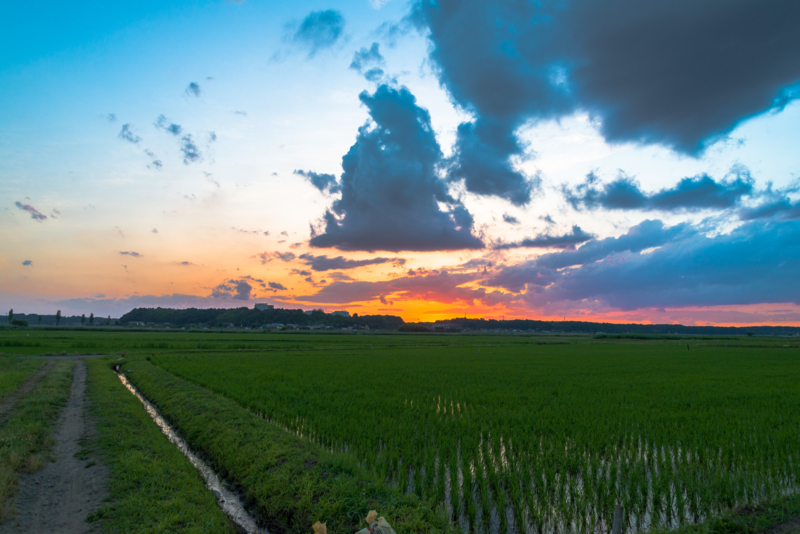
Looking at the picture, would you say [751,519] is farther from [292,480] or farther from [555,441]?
[292,480]

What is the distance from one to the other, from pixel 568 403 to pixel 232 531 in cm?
1336

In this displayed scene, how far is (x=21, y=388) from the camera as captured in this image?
665 inches

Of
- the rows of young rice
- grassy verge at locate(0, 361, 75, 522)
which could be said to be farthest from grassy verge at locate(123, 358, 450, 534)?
grassy verge at locate(0, 361, 75, 522)

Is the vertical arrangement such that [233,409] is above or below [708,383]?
above

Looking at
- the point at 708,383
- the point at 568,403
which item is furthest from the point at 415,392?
the point at 708,383

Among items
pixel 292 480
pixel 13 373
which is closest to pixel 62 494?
pixel 292 480

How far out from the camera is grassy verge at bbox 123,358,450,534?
6.03 meters

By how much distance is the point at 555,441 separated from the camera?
10.3 meters

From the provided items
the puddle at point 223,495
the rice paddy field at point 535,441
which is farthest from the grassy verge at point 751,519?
the puddle at point 223,495

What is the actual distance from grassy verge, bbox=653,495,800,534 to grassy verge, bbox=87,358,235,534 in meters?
7.32

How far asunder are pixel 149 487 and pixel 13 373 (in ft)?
65.8

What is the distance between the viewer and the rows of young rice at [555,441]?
7035 mm

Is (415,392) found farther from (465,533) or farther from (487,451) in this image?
(465,533)

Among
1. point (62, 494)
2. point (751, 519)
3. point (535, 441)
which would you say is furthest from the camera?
point (535, 441)
